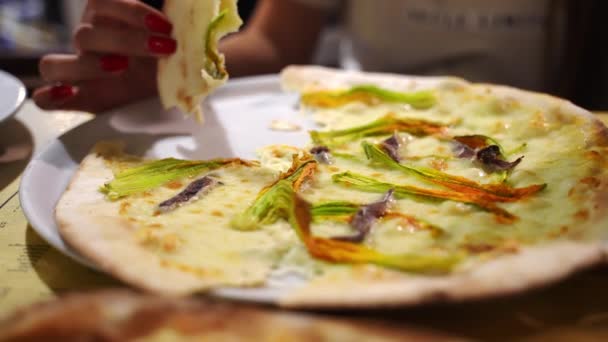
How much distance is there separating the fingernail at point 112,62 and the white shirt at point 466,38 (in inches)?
46.1

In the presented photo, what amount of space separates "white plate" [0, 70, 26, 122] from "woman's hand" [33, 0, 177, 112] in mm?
51

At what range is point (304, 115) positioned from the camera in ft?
6.05

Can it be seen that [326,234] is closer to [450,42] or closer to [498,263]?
[498,263]

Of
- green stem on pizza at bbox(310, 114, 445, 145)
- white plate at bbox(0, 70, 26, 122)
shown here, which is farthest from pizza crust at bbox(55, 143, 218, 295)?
green stem on pizza at bbox(310, 114, 445, 145)

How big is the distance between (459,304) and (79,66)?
4.35 ft

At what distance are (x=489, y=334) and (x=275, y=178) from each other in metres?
0.62

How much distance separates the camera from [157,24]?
1713 mm

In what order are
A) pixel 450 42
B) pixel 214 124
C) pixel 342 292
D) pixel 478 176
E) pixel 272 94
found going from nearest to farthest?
pixel 342 292
pixel 478 176
pixel 214 124
pixel 272 94
pixel 450 42

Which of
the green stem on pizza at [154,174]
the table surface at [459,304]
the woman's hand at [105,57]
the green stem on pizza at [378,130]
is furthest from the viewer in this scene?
the woman's hand at [105,57]

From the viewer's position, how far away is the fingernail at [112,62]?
5.93ft

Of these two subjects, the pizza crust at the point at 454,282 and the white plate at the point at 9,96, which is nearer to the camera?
the pizza crust at the point at 454,282

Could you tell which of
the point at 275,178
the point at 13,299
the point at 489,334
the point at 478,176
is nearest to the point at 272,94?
the point at 275,178

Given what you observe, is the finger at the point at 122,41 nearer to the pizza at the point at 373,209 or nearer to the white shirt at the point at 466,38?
the pizza at the point at 373,209

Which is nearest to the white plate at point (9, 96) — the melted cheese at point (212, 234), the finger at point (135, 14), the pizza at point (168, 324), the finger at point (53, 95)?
the finger at point (53, 95)
